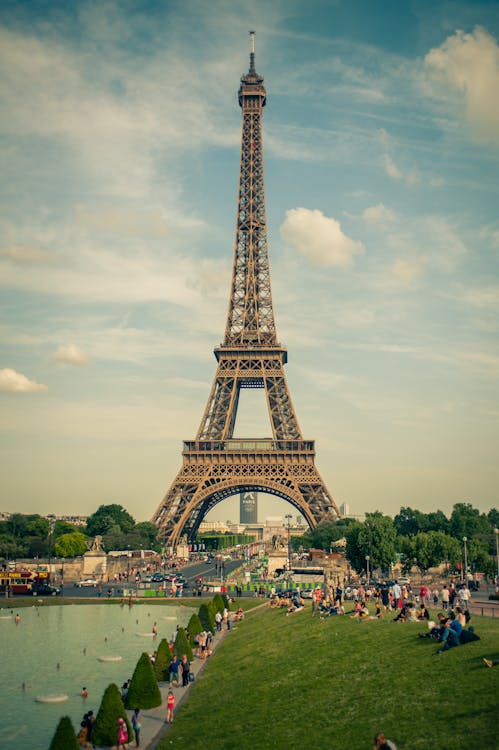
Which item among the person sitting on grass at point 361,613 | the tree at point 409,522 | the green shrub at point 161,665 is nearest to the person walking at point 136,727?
the green shrub at point 161,665

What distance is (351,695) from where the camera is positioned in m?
26.6

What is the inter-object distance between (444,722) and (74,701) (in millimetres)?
18790

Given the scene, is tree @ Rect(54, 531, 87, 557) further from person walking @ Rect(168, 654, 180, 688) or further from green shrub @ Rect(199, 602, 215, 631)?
person walking @ Rect(168, 654, 180, 688)

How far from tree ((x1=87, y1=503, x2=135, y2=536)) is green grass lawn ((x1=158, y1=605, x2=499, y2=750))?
104841 millimetres

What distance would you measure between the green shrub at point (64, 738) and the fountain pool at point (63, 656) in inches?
233

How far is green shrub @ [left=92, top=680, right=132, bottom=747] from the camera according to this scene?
997 inches

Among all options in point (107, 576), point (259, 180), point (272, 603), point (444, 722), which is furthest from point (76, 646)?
point (259, 180)

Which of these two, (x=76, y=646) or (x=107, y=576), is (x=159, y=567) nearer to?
(x=107, y=576)

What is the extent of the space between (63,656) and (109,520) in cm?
9984

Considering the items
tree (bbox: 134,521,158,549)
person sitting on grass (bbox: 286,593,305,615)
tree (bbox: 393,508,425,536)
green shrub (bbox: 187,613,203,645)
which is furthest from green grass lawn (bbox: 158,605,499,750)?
tree (bbox: 393,508,425,536)

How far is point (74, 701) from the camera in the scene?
32812 millimetres

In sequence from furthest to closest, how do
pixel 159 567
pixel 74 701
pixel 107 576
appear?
pixel 159 567 → pixel 107 576 → pixel 74 701

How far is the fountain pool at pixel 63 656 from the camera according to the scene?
1197 inches

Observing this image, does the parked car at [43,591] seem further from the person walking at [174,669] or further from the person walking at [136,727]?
the person walking at [136,727]
